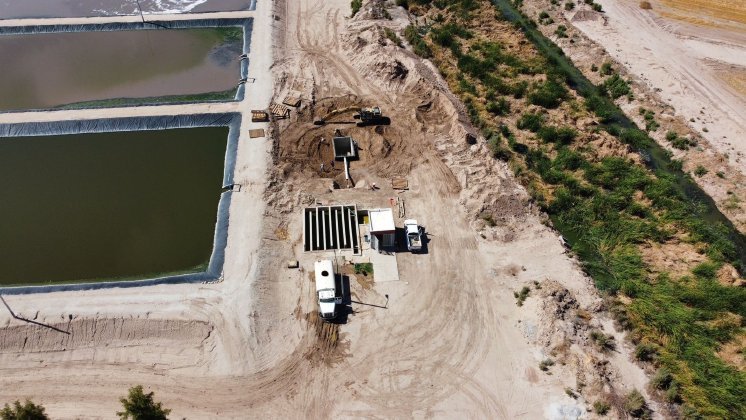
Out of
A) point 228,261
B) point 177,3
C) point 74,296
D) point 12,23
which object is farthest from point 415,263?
point 12,23

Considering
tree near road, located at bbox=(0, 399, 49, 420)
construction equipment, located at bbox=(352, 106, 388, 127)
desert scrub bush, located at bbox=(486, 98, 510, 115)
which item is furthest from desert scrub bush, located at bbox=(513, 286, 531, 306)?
tree near road, located at bbox=(0, 399, 49, 420)

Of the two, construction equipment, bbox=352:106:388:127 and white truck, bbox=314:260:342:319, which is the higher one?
construction equipment, bbox=352:106:388:127

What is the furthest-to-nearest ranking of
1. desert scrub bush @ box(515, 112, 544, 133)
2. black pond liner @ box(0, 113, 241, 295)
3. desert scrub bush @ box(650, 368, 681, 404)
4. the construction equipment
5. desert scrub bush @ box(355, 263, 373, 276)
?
the construction equipment
desert scrub bush @ box(515, 112, 544, 133)
black pond liner @ box(0, 113, 241, 295)
desert scrub bush @ box(355, 263, 373, 276)
desert scrub bush @ box(650, 368, 681, 404)

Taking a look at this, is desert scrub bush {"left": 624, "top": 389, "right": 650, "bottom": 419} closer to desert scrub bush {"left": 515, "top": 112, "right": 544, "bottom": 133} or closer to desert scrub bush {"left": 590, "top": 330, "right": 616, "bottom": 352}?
desert scrub bush {"left": 590, "top": 330, "right": 616, "bottom": 352}

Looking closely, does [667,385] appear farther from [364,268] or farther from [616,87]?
[616,87]

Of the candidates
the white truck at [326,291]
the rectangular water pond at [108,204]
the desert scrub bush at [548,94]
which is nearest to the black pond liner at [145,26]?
the rectangular water pond at [108,204]

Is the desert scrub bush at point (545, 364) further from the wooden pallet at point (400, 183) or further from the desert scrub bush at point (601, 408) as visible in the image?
the wooden pallet at point (400, 183)

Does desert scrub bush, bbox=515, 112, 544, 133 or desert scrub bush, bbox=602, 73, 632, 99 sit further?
desert scrub bush, bbox=602, 73, 632, 99

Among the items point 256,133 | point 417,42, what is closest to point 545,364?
point 256,133
